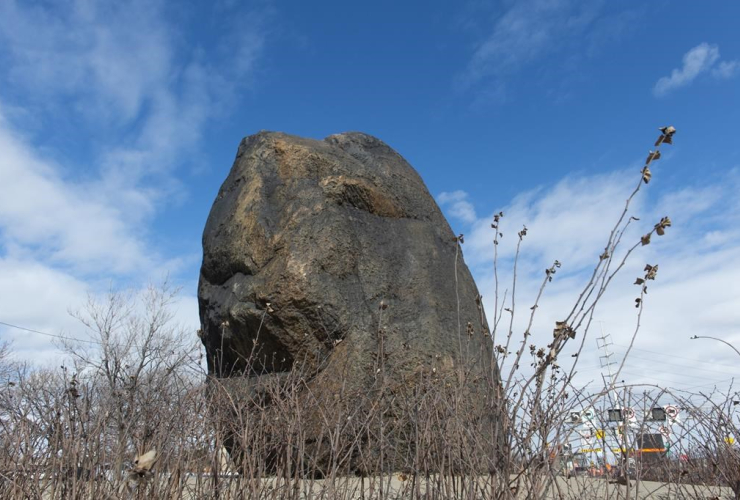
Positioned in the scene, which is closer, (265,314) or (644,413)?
(644,413)

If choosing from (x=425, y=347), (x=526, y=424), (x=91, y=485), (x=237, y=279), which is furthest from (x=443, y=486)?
(x=237, y=279)

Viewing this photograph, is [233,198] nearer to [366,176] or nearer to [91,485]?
[366,176]

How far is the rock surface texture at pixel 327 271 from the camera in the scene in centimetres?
530

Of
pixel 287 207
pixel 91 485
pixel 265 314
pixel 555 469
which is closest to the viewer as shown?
pixel 555 469

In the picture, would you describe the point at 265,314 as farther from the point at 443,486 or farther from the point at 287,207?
the point at 443,486

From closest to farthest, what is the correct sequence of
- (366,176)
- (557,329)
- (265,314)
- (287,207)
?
1. (557,329)
2. (265,314)
3. (287,207)
4. (366,176)

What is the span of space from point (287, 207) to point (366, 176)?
99 centimetres

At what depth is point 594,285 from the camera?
252 centimetres

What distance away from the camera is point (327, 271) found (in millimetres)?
5523

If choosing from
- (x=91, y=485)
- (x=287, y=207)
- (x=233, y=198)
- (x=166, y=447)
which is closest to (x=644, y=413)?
(x=166, y=447)

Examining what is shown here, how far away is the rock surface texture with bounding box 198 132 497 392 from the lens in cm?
530

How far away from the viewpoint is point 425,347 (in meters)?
5.38

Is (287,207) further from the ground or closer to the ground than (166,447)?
further from the ground

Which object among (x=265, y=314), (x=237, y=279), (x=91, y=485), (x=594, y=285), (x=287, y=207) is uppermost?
(x=287, y=207)
